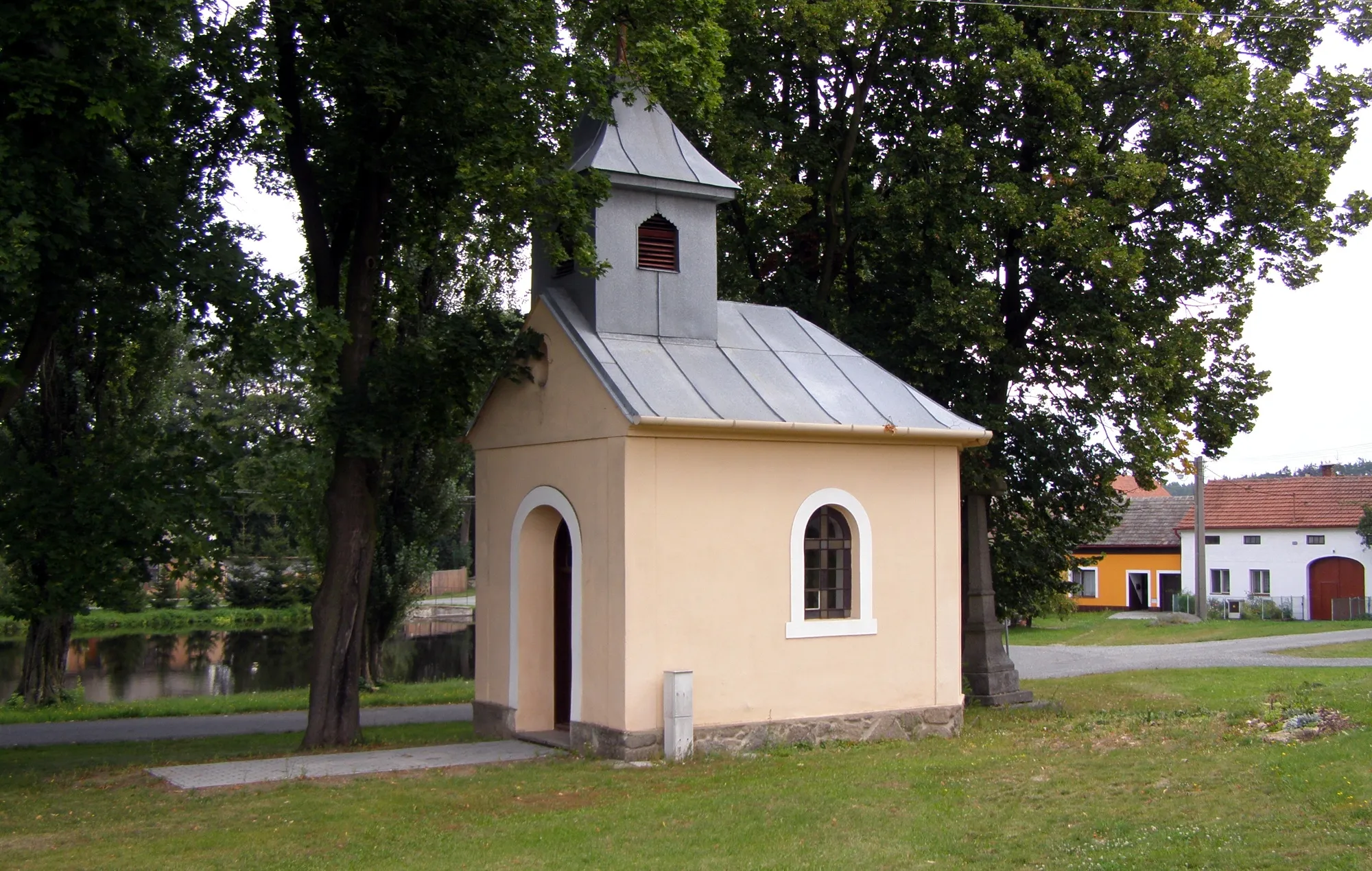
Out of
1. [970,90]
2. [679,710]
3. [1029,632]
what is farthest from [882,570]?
[1029,632]

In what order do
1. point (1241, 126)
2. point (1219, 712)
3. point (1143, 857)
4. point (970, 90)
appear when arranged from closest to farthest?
1. point (1143, 857)
2. point (1219, 712)
3. point (1241, 126)
4. point (970, 90)

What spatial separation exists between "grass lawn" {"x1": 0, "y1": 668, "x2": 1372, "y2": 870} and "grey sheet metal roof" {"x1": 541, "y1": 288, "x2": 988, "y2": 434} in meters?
3.42

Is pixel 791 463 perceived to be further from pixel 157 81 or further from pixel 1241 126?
pixel 1241 126

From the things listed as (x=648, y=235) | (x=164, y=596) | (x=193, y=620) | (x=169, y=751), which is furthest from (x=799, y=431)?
(x=164, y=596)

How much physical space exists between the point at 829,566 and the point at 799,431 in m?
1.62

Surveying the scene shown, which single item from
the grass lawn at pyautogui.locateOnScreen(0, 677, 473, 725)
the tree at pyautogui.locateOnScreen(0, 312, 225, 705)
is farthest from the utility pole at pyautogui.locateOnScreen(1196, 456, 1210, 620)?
the tree at pyautogui.locateOnScreen(0, 312, 225, 705)

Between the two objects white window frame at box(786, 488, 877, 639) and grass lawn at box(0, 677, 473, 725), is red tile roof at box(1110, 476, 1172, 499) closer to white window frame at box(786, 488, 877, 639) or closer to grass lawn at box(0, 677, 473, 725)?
grass lawn at box(0, 677, 473, 725)

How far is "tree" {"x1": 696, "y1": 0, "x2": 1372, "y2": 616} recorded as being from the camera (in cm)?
1659

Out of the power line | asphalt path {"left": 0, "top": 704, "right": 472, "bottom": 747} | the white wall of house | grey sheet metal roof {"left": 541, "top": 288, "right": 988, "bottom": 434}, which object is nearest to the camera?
grey sheet metal roof {"left": 541, "top": 288, "right": 988, "bottom": 434}

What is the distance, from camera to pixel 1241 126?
16406 mm

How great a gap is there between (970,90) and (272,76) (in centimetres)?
955

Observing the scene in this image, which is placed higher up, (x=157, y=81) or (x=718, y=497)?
(x=157, y=81)

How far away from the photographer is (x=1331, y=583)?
134 ft

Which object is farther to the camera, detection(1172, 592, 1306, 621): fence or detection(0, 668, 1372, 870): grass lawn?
detection(1172, 592, 1306, 621): fence
